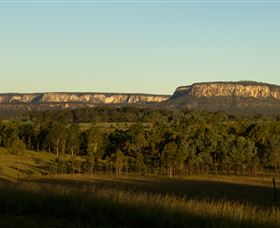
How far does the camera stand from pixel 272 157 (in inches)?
4227

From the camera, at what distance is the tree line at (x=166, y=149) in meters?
102

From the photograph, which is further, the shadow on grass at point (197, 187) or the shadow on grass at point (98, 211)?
the shadow on grass at point (197, 187)

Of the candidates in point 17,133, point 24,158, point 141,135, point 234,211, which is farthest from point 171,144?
point 234,211

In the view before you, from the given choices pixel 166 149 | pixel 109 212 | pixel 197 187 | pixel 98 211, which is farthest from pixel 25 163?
pixel 109 212

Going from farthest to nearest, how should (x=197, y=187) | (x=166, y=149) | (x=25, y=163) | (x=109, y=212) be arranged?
(x=25, y=163) → (x=166, y=149) → (x=197, y=187) → (x=109, y=212)

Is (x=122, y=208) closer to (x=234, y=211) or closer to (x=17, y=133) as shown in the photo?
(x=234, y=211)

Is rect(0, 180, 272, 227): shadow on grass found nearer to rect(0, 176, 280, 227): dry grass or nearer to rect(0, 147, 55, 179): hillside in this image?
rect(0, 176, 280, 227): dry grass

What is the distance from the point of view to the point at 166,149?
97.8 m

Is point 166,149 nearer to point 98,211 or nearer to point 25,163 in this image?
point 25,163

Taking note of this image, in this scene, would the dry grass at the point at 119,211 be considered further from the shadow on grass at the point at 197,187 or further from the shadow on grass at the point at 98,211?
the shadow on grass at the point at 197,187

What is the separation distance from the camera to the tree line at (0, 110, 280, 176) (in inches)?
4011

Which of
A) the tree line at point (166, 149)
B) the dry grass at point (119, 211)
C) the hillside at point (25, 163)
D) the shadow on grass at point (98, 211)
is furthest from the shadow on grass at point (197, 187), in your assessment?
the shadow on grass at point (98, 211)

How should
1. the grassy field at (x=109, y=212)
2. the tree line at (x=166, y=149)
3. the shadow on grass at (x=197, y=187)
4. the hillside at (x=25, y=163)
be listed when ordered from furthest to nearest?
1. the tree line at (x=166, y=149)
2. the hillside at (x=25, y=163)
3. the shadow on grass at (x=197, y=187)
4. the grassy field at (x=109, y=212)

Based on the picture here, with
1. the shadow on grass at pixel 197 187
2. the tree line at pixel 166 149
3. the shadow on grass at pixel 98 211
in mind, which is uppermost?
the tree line at pixel 166 149
